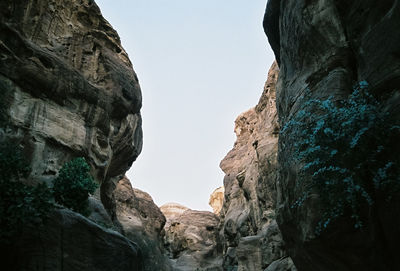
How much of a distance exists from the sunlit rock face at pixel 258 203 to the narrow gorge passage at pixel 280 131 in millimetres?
310

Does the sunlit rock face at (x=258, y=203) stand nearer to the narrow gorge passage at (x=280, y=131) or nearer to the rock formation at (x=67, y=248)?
the narrow gorge passage at (x=280, y=131)

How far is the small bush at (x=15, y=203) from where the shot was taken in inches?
396

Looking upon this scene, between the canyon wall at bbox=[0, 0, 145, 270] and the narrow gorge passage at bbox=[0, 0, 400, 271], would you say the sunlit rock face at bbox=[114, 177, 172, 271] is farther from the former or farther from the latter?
the narrow gorge passage at bbox=[0, 0, 400, 271]

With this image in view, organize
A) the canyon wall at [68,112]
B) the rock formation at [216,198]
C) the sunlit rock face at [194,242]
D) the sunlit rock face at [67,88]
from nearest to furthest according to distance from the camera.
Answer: the canyon wall at [68,112] < the sunlit rock face at [67,88] < the sunlit rock face at [194,242] < the rock formation at [216,198]

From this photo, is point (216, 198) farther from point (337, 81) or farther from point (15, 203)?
point (337, 81)

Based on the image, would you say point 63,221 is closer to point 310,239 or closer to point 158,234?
point 310,239

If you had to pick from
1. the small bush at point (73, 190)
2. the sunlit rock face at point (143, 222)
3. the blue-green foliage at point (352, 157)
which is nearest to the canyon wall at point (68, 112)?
the small bush at point (73, 190)

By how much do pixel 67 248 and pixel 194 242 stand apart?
34.1 m

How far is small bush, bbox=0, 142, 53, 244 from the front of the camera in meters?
10.1

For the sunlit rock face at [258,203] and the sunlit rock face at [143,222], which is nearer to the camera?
the sunlit rock face at [258,203]

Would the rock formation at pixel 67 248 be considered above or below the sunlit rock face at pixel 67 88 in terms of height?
below

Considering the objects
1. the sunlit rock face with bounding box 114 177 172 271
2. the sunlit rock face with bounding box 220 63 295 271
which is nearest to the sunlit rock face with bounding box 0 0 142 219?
the sunlit rock face with bounding box 114 177 172 271

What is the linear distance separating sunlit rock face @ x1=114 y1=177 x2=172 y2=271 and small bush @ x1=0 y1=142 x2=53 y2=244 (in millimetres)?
16580

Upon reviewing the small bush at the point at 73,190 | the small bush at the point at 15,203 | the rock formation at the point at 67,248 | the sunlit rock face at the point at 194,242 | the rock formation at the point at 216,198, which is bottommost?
the rock formation at the point at 67,248
